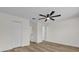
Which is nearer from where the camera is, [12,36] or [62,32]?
[62,32]

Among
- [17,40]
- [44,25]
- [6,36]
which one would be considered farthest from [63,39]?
[6,36]

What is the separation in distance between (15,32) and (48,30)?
1067mm

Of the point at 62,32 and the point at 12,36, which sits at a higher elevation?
the point at 62,32

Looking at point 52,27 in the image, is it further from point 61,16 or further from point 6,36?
point 6,36

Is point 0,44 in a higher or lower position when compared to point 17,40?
lower

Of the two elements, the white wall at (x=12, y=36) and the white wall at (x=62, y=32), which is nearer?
the white wall at (x=62, y=32)

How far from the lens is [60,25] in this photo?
2010mm

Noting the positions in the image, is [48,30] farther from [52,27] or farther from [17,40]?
[17,40]

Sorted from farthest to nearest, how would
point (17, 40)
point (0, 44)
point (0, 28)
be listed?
point (0, 44), point (17, 40), point (0, 28)

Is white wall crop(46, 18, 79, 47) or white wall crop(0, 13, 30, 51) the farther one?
white wall crop(0, 13, 30, 51)
